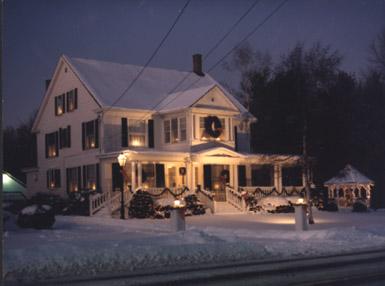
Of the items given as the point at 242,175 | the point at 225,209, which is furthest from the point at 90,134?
the point at 242,175

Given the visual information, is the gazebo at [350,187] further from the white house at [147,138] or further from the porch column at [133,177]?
the porch column at [133,177]

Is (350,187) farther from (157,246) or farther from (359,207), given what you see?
(157,246)

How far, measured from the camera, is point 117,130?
126 ft

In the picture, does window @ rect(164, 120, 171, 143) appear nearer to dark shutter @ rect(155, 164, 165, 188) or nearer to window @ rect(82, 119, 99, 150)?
dark shutter @ rect(155, 164, 165, 188)

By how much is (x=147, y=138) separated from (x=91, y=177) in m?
4.25

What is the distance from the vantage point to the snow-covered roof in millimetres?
39531

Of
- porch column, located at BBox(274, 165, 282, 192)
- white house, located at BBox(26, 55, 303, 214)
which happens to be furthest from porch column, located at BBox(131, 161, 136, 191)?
porch column, located at BBox(274, 165, 282, 192)

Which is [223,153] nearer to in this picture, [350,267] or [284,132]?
[284,132]

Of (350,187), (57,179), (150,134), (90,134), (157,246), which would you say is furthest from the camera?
(57,179)

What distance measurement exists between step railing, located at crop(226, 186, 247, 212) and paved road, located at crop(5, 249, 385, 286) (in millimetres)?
21299

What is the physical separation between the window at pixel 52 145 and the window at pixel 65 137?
80cm

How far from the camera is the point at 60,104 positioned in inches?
1729

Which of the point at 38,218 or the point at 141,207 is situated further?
the point at 141,207

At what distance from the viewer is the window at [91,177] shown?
38.4 m
